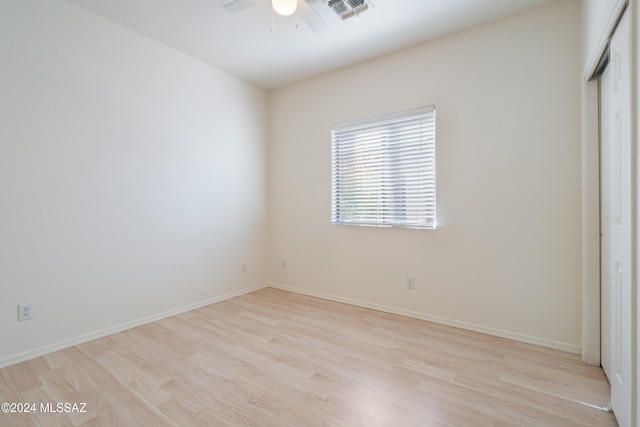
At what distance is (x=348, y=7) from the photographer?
7.72 ft

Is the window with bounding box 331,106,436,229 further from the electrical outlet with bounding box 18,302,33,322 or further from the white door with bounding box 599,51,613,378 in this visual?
the electrical outlet with bounding box 18,302,33,322

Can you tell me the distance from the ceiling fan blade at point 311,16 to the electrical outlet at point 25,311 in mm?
3040

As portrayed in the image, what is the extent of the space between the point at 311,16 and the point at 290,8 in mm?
225

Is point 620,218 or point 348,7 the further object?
point 348,7

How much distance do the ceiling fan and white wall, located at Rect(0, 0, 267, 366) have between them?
52.6 inches

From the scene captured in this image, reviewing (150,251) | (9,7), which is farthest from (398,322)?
(9,7)

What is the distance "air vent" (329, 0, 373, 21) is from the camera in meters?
2.29

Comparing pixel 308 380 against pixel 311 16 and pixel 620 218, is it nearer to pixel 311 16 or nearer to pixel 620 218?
pixel 620 218

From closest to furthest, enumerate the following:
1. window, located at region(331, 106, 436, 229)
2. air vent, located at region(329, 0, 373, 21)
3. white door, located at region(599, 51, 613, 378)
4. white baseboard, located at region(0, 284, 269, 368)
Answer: white door, located at region(599, 51, 613, 378)
white baseboard, located at region(0, 284, 269, 368)
air vent, located at region(329, 0, 373, 21)
window, located at region(331, 106, 436, 229)

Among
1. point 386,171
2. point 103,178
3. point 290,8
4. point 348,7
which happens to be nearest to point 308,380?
point 386,171

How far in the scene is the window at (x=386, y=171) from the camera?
2.95 metres

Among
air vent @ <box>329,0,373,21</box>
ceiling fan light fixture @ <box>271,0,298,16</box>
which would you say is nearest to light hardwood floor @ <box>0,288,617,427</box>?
ceiling fan light fixture @ <box>271,0,298,16</box>

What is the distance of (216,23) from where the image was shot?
8.68 feet

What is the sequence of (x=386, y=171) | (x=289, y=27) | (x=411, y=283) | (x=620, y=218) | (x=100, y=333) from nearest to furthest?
(x=620, y=218)
(x=100, y=333)
(x=289, y=27)
(x=411, y=283)
(x=386, y=171)
